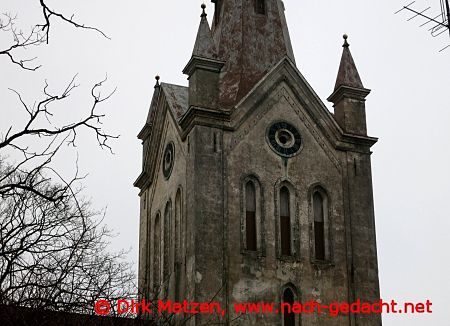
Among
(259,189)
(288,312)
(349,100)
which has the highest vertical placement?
(349,100)

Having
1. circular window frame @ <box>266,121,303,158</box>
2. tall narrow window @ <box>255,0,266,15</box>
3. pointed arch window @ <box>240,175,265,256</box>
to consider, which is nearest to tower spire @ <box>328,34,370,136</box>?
circular window frame @ <box>266,121,303,158</box>

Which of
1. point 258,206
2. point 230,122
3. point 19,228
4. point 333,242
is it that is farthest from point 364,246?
point 19,228

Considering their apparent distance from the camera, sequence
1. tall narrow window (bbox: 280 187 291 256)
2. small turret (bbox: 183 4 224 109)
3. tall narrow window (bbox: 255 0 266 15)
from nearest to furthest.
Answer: tall narrow window (bbox: 280 187 291 256), small turret (bbox: 183 4 224 109), tall narrow window (bbox: 255 0 266 15)

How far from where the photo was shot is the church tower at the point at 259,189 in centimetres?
3094

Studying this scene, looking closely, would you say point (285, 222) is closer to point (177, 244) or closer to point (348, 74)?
point (177, 244)

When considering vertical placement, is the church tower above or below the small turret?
Result: below

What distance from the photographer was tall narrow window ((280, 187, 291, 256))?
1260 inches

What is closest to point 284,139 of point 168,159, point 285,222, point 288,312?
point 285,222

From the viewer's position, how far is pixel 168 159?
35.8 metres

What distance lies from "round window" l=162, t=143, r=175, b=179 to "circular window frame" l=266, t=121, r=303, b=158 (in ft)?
13.4

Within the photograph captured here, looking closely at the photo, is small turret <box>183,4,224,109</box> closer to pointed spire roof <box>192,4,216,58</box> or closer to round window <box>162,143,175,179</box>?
pointed spire roof <box>192,4,216,58</box>

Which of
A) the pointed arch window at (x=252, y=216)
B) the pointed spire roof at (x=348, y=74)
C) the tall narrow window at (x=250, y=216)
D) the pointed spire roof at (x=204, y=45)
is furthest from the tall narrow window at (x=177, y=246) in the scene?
the pointed spire roof at (x=348, y=74)

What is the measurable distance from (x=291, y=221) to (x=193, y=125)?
490 cm

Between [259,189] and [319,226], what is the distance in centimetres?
261
